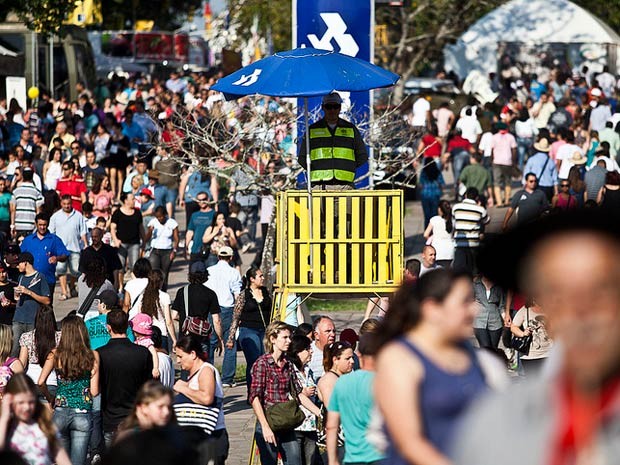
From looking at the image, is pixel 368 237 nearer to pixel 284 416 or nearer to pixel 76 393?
pixel 284 416

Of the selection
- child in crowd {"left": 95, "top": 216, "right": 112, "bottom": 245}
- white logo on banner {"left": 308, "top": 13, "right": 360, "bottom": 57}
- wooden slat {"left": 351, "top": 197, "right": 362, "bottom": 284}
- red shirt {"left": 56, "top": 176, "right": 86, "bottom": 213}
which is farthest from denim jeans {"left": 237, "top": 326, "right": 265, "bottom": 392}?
red shirt {"left": 56, "top": 176, "right": 86, "bottom": 213}

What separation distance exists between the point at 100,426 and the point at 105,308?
7.74 feet

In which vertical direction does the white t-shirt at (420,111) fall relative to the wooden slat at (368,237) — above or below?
above

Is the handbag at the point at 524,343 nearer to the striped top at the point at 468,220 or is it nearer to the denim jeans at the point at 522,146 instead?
the striped top at the point at 468,220

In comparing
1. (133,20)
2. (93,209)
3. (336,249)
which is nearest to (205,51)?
(133,20)

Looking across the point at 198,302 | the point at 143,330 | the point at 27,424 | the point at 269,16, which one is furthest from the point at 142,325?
the point at 269,16

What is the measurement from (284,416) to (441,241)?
285 inches

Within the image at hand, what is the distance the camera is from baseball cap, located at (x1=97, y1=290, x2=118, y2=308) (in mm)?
11383

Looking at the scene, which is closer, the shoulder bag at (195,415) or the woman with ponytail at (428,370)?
the woman with ponytail at (428,370)

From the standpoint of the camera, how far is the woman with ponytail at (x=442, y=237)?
15641 millimetres

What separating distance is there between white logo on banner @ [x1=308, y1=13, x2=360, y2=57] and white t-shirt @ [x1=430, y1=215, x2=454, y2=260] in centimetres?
215

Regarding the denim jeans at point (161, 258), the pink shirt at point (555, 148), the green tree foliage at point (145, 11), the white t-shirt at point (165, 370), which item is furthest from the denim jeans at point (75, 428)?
the green tree foliage at point (145, 11)

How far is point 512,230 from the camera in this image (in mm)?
2564

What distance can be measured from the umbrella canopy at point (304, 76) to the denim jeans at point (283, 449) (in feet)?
10.9
